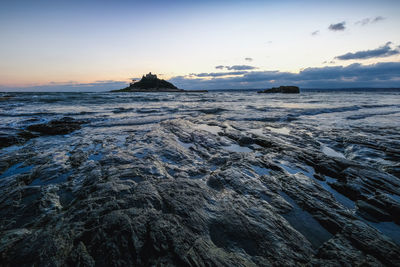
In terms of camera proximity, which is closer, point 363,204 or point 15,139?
point 363,204

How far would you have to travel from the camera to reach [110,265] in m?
1.99

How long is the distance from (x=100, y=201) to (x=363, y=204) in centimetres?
502

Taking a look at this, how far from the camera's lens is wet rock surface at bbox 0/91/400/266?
7.15 ft

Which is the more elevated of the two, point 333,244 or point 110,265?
point 110,265

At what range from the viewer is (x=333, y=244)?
2.37m

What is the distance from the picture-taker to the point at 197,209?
3035 mm

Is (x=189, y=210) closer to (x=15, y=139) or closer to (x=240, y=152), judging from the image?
(x=240, y=152)

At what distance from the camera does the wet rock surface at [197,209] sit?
85.8 inches

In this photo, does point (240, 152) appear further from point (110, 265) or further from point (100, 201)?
point (110, 265)

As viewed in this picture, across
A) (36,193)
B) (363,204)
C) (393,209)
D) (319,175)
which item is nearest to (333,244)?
(363,204)

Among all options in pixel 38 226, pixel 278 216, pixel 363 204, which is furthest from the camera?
pixel 363 204

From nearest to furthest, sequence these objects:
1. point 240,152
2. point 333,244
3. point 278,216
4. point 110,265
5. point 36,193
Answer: point 110,265 → point 333,244 → point 278,216 → point 36,193 → point 240,152

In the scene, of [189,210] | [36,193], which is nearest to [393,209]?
[189,210]

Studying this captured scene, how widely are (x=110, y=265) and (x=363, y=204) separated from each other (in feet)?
14.5
